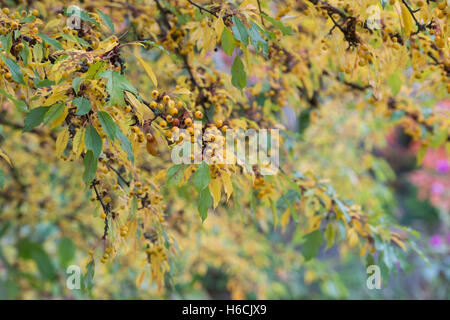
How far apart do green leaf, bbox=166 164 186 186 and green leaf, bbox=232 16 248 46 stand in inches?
13.0

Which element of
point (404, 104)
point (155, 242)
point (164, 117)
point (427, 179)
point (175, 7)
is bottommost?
point (155, 242)

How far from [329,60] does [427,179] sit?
191 inches

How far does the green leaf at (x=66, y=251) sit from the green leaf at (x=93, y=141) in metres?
1.81

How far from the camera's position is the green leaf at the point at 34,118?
839 mm

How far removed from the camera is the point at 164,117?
0.92 metres

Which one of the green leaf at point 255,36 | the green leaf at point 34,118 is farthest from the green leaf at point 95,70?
the green leaf at point 255,36

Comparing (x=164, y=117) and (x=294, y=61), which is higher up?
(x=294, y=61)

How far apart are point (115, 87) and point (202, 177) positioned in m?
0.24

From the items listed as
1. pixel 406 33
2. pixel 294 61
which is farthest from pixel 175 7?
pixel 406 33

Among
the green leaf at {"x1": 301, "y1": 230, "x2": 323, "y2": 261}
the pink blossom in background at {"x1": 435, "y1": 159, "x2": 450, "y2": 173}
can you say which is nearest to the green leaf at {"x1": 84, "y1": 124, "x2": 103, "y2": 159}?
the green leaf at {"x1": 301, "y1": 230, "x2": 323, "y2": 261}

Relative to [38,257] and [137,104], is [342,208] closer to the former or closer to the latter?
[137,104]

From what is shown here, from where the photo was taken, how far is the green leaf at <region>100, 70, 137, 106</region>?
0.77 meters

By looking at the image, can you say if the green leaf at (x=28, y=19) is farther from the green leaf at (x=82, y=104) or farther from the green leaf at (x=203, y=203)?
the green leaf at (x=203, y=203)
